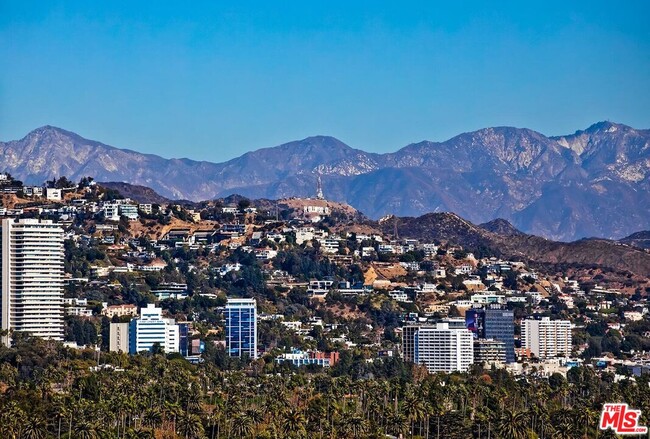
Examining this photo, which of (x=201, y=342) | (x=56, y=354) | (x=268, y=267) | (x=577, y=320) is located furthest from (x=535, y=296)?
(x=56, y=354)

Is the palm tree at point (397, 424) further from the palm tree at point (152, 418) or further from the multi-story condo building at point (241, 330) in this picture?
the multi-story condo building at point (241, 330)

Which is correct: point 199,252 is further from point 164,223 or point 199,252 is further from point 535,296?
point 535,296

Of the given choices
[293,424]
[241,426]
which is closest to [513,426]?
[293,424]

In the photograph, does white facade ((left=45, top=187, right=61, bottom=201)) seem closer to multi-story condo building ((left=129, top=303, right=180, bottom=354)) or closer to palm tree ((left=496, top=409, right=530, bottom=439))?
multi-story condo building ((left=129, top=303, right=180, bottom=354))

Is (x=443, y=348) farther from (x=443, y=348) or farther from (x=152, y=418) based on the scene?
(x=152, y=418)

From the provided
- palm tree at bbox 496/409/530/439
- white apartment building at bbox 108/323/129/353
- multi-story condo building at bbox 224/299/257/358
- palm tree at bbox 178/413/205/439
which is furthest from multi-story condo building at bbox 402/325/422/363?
palm tree at bbox 178/413/205/439

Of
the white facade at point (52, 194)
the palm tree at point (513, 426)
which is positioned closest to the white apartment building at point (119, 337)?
the palm tree at point (513, 426)
